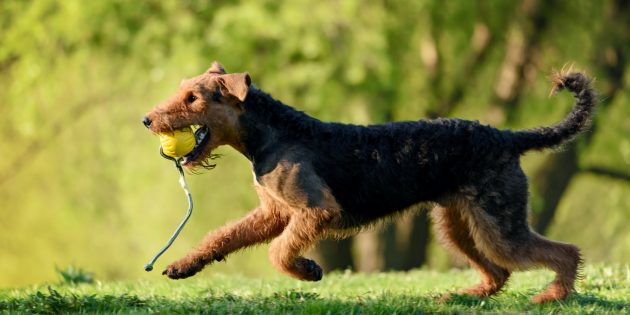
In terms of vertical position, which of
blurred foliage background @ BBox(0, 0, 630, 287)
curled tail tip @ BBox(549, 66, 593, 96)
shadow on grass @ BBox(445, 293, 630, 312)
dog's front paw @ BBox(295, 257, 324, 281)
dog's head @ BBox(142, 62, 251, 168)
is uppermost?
blurred foliage background @ BBox(0, 0, 630, 287)

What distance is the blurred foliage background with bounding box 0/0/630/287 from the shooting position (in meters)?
13.3

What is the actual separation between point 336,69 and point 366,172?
7220 millimetres

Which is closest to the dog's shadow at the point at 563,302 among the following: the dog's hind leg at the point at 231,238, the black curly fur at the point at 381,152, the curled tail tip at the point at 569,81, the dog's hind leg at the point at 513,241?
the dog's hind leg at the point at 513,241

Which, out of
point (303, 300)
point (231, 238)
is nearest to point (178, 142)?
point (231, 238)

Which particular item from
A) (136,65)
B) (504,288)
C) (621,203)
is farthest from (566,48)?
(504,288)

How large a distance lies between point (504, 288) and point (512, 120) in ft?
25.8

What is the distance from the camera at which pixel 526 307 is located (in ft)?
19.7

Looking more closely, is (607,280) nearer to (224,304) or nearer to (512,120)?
(224,304)

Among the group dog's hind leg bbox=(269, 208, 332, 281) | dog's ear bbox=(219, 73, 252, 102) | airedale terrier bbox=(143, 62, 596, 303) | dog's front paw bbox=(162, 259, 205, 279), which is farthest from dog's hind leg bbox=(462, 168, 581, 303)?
dog's front paw bbox=(162, 259, 205, 279)

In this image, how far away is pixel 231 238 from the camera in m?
6.08

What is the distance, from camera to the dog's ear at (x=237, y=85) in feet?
19.4

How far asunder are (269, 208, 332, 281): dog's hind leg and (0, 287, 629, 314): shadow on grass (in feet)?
0.83

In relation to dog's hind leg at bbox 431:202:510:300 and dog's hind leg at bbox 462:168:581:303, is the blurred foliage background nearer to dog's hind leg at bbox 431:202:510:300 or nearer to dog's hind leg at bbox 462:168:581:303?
dog's hind leg at bbox 431:202:510:300

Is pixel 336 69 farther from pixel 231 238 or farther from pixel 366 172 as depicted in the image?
pixel 231 238
